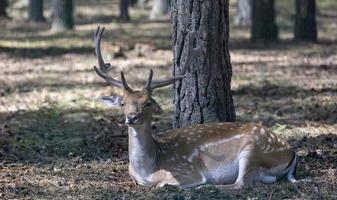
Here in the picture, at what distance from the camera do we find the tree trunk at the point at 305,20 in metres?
19.6

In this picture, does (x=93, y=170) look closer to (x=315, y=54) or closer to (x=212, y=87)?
(x=212, y=87)

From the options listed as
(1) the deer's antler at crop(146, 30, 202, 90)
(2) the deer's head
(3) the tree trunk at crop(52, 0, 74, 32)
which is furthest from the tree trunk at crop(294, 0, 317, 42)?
(2) the deer's head

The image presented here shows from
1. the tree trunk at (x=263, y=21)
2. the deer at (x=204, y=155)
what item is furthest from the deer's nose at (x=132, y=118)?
the tree trunk at (x=263, y=21)

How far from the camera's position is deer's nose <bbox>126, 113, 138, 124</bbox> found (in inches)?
277

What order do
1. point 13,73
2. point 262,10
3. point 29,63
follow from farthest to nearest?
point 262,10, point 29,63, point 13,73

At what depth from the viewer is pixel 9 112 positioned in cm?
1191

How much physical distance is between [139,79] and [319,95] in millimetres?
3403

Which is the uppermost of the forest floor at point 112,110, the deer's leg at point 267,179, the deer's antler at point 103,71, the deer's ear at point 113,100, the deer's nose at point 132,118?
the deer's antler at point 103,71

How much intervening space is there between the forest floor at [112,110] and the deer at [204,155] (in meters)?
0.18

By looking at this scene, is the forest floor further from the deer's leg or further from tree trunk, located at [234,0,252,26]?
tree trunk, located at [234,0,252,26]

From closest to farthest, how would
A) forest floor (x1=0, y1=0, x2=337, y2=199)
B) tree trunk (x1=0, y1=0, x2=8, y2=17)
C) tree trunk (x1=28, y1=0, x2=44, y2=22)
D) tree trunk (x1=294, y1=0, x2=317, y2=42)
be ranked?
forest floor (x1=0, y1=0, x2=337, y2=199)
tree trunk (x1=294, y1=0, x2=317, y2=42)
tree trunk (x1=28, y1=0, x2=44, y2=22)
tree trunk (x1=0, y1=0, x2=8, y2=17)

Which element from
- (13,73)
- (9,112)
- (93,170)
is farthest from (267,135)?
(13,73)

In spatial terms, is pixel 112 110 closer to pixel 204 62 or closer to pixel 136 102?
pixel 204 62

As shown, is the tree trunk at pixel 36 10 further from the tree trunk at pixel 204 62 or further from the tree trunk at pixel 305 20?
the tree trunk at pixel 204 62
